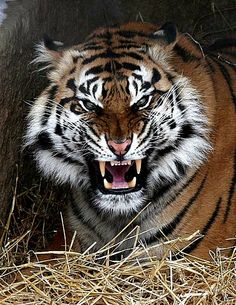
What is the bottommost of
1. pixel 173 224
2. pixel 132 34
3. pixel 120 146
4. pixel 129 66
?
pixel 173 224

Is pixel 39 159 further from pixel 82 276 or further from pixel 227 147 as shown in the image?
pixel 227 147

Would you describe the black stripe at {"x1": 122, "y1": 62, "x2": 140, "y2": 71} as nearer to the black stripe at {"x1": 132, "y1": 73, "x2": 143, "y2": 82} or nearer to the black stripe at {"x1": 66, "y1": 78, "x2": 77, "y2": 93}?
the black stripe at {"x1": 132, "y1": 73, "x2": 143, "y2": 82}

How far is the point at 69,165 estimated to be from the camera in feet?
11.5

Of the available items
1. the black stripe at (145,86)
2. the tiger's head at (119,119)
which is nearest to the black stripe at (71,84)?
the tiger's head at (119,119)

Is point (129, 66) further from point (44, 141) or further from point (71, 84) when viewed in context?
point (44, 141)

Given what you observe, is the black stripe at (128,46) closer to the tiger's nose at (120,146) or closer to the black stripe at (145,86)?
the black stripe at (145,86)

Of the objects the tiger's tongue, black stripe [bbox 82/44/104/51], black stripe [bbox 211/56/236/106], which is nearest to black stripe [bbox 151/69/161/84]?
black stripe [bbox 82/44/104/51]

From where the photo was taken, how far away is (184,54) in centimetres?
355

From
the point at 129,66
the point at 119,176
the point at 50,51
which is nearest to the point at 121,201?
the point at 119,176

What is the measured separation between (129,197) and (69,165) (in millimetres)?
295

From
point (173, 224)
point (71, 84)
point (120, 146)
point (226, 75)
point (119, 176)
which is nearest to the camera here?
point (120, 146)

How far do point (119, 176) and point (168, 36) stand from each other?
540 mm

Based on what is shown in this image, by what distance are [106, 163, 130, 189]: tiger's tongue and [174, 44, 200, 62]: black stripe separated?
1.70 feet

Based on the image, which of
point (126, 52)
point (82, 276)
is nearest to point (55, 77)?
point (126, 52)
